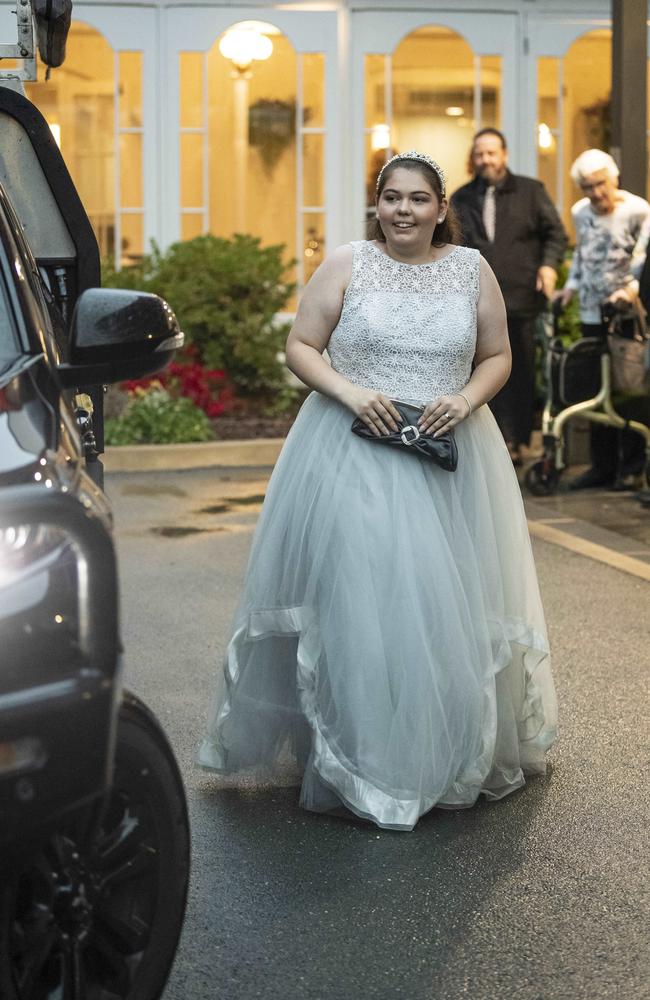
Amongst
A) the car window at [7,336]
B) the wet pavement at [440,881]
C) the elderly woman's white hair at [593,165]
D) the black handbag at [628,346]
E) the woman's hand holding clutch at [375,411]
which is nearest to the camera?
the car window at [7,336]

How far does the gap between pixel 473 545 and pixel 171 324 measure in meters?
1.74

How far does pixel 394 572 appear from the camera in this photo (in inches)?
193

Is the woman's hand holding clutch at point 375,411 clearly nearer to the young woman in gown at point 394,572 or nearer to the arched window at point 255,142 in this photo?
the young woman in gown at point 394,572

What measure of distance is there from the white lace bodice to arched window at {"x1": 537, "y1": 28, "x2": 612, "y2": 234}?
12.1 meters

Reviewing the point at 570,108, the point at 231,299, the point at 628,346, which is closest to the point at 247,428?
the point at 231,299

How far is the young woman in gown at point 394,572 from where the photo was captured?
15.9ft

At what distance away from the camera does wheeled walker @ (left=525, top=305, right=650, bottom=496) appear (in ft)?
37.6

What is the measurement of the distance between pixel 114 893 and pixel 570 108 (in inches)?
572

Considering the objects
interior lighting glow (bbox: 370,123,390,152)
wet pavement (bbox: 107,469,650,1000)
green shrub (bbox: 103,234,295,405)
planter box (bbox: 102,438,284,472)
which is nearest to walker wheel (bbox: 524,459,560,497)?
planter box (bbox: 102,438,284,472)

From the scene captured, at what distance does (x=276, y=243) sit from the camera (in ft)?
54.8

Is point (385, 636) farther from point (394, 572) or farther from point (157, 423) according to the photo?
point (157, 423)

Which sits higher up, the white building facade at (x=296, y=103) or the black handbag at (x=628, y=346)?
the white building facade at (x=296, y=103)

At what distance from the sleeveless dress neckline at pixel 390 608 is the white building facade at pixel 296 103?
37.3 ft

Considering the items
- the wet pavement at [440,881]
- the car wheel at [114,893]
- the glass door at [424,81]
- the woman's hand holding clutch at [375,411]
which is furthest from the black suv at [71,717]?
the glass door at [424,81]
